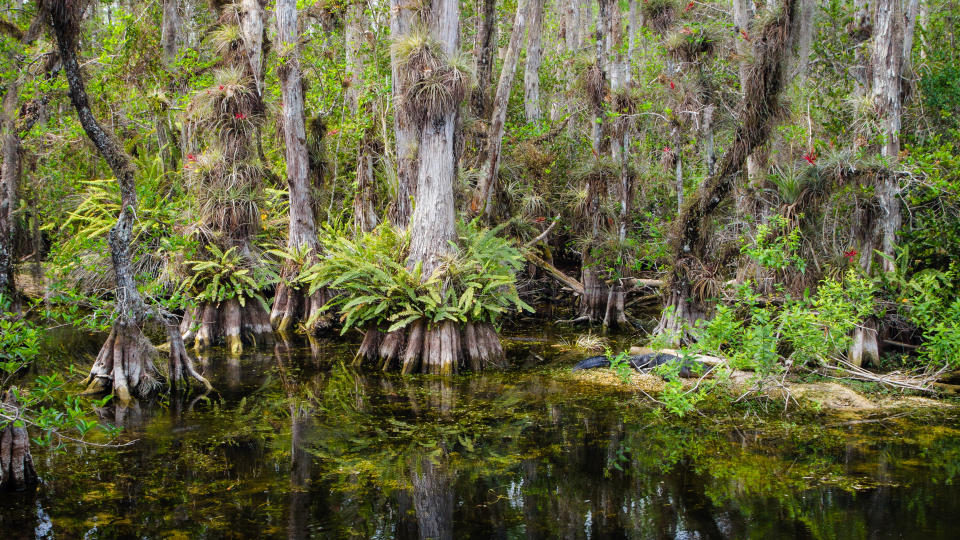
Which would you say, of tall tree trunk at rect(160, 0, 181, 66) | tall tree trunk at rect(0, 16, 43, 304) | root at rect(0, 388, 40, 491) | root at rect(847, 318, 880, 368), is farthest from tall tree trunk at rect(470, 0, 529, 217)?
tall tree trunk at rect(160, 0, 181, 66)

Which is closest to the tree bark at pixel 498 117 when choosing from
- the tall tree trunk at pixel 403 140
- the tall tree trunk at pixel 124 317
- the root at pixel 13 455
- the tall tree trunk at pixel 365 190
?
the tall tree trunk at pixel 403 140

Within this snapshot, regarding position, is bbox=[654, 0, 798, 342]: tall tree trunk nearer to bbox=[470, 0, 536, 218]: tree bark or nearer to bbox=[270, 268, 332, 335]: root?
bbox=[470, 0, 536, 218]: tree bark

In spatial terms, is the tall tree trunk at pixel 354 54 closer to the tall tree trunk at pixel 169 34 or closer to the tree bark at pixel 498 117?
the tree bark at pixel 498 117

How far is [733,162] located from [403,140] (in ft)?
17.9

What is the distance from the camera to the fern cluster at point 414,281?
33.8 ft

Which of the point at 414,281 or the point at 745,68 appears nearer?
the point at 745,68

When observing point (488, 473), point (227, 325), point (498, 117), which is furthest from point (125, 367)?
point (498, 117)

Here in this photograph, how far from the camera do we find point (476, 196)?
13.6 meters

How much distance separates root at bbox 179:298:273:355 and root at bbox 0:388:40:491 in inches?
266

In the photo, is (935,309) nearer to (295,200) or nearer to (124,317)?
(124,317)

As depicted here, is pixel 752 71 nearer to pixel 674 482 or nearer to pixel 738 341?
pixel 738 341

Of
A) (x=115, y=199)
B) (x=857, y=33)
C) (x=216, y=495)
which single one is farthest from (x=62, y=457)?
(x=857, y=33)

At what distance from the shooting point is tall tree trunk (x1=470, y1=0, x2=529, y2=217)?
12789 millimetres

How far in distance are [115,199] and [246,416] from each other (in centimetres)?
814
